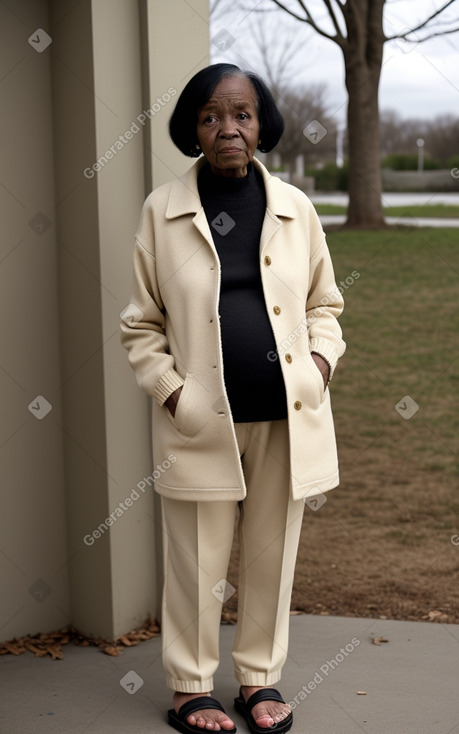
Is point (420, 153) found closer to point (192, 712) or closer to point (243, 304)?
point (243, 304)

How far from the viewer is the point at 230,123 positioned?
271 cm

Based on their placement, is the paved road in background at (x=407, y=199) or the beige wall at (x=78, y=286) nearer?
the beige wall at (x=78, y=286)

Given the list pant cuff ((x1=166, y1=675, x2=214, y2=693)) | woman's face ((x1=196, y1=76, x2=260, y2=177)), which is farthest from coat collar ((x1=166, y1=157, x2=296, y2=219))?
pant cuff ((x1=166, y1=675, x2=214, y2=693))

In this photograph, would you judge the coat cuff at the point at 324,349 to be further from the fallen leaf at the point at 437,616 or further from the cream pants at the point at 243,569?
the fallen leaf at the point at 437,616

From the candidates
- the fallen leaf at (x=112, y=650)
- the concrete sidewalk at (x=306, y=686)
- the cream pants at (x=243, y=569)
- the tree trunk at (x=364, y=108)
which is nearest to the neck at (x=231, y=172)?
the cream pants at (x=243, y=569)

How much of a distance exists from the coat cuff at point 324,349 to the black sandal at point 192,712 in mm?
995

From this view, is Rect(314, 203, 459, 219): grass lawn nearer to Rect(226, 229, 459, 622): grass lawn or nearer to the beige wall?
Rect(226, 229, 459, 622): grass lawn

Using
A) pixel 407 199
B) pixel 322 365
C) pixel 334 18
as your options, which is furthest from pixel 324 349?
pixel 407 199

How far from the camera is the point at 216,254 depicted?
2783mm

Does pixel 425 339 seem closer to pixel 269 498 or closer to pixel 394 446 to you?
pixel 394 446

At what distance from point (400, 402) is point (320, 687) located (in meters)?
6.13

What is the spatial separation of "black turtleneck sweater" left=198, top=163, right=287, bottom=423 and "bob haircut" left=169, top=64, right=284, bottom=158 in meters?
0.13

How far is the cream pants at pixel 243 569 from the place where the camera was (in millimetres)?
2902

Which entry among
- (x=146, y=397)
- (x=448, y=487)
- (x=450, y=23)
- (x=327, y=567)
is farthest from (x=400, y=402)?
(x=146, y=397)
